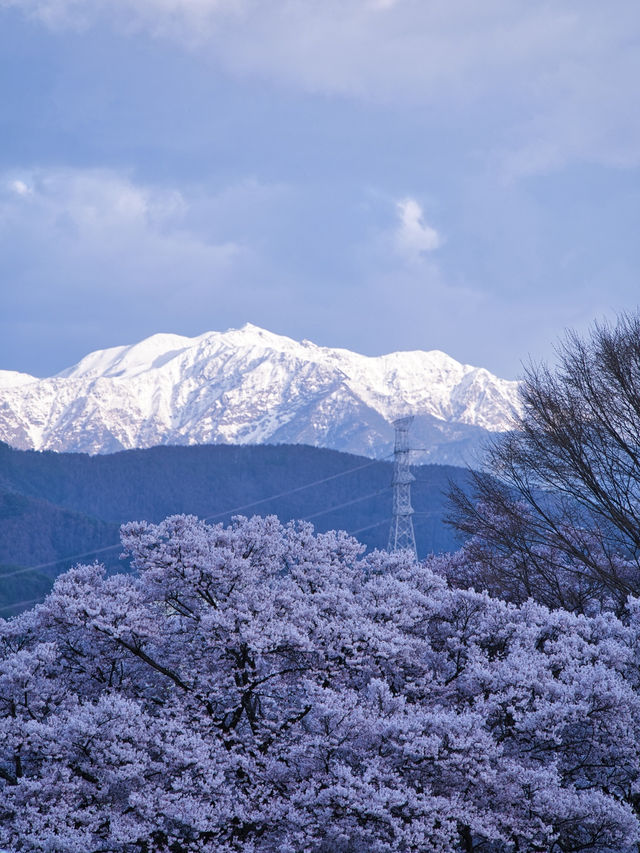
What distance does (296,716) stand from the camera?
51.0 feet

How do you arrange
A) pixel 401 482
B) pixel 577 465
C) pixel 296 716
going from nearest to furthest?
pixel 296 716 → pixel 577 465 → pixel 401 482

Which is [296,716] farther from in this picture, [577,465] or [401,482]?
[401,482]

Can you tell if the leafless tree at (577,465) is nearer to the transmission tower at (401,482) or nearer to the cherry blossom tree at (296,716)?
the cherry blossom tree at (296,716)

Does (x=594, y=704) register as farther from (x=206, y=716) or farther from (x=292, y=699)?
(x=206, y=716)

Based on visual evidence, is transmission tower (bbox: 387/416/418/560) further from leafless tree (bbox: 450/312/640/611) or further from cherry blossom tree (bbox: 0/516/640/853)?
cherry blossom tree (bbox: 0/516/640/853)

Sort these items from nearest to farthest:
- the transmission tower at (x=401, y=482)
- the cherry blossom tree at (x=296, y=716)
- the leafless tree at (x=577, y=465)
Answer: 1. the cherry blossom tree at (x=296, y=716)
2. the leafless tree at (x=577, y=465)
3. the transmission tower at (x=401, y=482)

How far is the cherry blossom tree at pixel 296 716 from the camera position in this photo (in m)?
13.6

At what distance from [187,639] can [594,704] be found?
6925mm

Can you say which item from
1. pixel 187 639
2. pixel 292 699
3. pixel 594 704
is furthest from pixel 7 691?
pixel 594 704

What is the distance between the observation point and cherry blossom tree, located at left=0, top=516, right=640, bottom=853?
44.5 ft

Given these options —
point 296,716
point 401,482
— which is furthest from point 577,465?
point 401,482

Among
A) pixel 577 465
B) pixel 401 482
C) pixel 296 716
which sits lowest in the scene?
pixel 296 716

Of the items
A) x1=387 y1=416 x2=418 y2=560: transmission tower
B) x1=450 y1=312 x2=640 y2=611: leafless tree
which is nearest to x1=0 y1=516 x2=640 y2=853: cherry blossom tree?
x1=450 y1=312 x2=640 y2=611: leafless tree

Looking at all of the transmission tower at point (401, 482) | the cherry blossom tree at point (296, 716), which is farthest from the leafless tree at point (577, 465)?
the transmission tower at point (401, 482)
